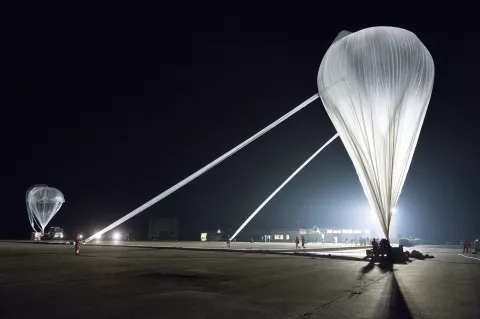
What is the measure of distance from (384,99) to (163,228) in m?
85.3

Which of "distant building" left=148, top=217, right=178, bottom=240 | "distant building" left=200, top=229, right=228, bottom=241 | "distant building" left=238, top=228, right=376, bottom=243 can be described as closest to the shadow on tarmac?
"distant building" left=238, top=228, right=376, bottom=243

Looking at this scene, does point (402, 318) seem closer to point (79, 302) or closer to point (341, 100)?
point (79, 302)

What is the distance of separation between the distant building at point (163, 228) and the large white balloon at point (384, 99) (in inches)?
3205

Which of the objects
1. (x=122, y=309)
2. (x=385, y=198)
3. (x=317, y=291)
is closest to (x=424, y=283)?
(x=317, y=291)

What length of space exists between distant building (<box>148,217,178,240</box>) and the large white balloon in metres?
81.4

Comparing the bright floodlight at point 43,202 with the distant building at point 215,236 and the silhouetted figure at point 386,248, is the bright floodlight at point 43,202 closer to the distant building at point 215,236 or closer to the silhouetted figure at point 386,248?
the distant building at point 215,236

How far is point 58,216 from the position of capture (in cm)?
11162

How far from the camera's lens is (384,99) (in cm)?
2209

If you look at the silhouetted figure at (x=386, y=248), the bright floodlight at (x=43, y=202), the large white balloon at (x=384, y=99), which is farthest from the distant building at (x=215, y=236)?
the large white balloon at (x=384, y=99)

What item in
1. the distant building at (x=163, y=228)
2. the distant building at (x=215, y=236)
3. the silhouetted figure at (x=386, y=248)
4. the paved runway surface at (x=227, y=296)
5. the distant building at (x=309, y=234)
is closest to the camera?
the paved runway surface at (x=227, y=296)

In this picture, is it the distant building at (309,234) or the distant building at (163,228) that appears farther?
the distant building at (163,228)

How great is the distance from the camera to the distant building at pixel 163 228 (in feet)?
323

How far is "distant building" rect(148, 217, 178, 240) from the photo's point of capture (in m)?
98.3

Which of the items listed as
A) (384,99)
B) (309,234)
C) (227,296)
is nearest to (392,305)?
(227,296)
